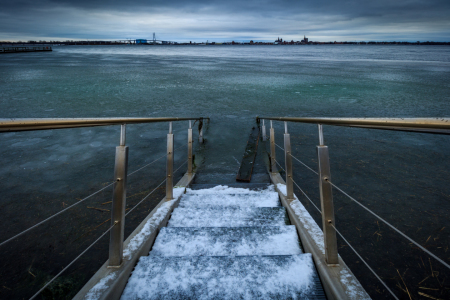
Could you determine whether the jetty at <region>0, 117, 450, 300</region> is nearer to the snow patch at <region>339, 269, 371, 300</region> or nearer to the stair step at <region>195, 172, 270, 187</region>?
the snow patch at <region>339, 269, 371, 300</region>

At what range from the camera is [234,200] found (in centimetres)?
322

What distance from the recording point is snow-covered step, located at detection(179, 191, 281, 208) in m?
3.10

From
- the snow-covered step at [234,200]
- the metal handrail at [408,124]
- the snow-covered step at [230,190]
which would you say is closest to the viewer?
the metal handrail at [408,124]

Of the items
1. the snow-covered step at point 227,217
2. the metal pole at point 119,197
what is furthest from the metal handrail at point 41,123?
the snow-covered step at point 227,217

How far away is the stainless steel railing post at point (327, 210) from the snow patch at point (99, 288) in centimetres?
137

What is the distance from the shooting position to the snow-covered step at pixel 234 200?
3.10m

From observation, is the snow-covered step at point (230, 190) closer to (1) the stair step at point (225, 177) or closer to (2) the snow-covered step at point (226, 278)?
(1) the stair step at point (225, 177)

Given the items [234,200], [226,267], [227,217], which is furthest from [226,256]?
[234,200]

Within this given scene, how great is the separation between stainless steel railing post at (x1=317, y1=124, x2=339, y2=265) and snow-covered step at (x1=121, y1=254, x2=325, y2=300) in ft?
0.51

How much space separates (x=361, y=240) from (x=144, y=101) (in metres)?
11.9

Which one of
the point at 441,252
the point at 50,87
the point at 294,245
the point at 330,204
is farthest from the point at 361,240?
the point at 50,87

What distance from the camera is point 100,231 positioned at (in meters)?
3.32

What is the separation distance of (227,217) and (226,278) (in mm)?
1112

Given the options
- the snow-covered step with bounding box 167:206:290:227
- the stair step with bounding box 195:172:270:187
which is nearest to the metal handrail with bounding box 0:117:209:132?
the snow-covered step with bounding box 167:206:290:227
